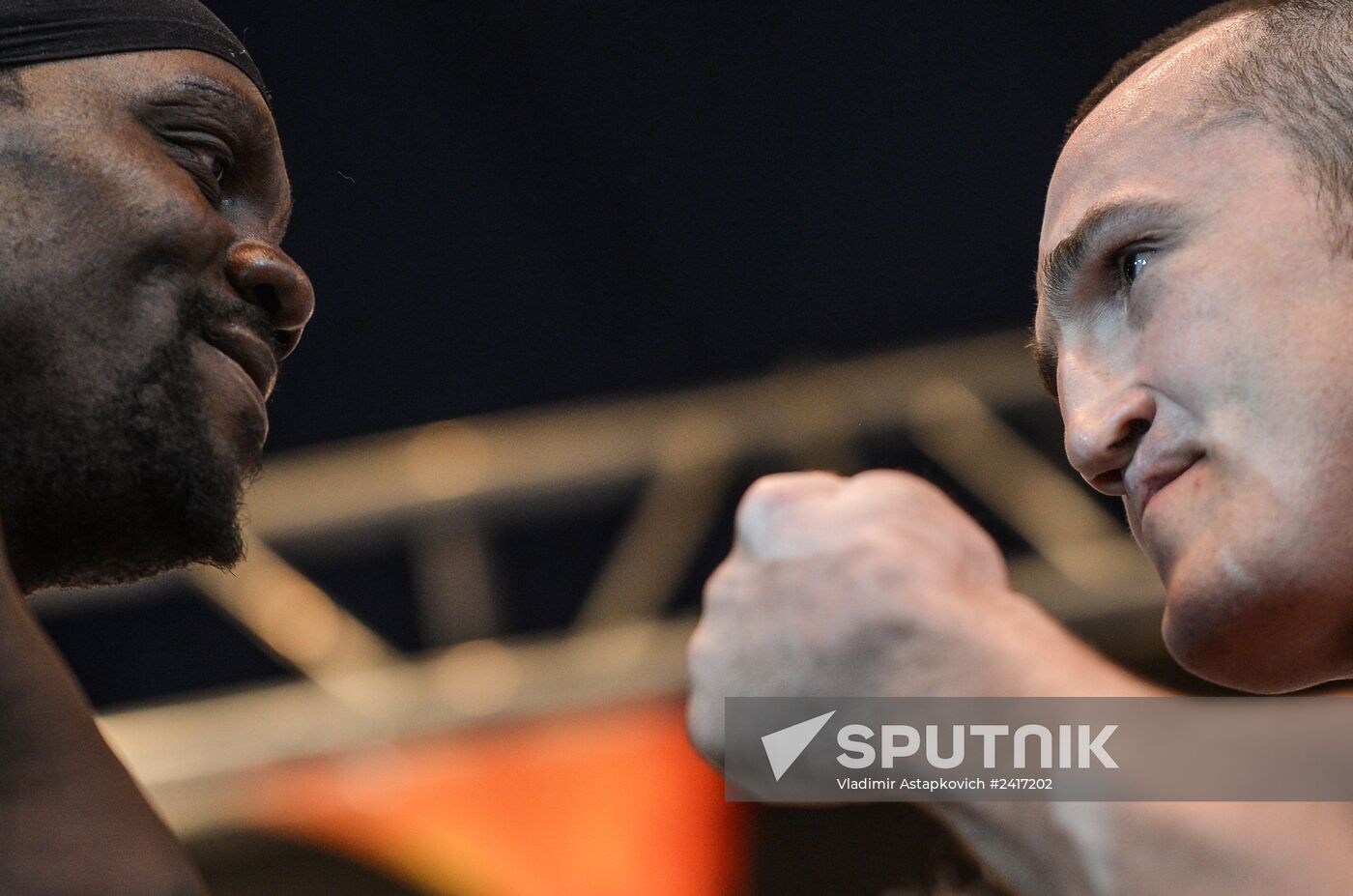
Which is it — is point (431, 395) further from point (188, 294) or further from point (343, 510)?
point (188, 294)

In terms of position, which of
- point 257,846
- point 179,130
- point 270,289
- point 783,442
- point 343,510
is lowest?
point 257,846

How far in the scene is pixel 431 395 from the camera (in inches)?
185

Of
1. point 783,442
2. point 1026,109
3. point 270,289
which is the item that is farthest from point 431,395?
point 270,289

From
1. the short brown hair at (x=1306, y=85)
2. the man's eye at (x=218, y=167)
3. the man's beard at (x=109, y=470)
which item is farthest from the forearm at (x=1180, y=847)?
the man's eye at (x=218, y=167)

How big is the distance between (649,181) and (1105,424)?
3123 mm

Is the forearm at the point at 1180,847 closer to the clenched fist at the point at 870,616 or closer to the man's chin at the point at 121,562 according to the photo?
the clenched fist at the point at 870,616

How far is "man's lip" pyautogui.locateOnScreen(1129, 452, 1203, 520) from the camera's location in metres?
1.30

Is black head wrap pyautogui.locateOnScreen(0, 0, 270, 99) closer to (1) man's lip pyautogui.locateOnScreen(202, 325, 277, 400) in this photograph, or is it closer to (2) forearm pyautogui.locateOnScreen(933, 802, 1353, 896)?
(1) man's lip pyautogui.locateOnScreen(202, 325, 277, 400)

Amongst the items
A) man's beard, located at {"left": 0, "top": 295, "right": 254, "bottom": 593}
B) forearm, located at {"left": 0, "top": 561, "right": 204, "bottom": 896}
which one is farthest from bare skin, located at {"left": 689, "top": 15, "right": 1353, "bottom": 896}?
man's beard, located at {"left": 0, "top": 295, "right": 254, "bottom": 593}

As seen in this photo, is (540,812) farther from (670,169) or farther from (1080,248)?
(1080,248)

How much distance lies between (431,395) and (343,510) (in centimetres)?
65

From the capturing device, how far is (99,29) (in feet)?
5.56

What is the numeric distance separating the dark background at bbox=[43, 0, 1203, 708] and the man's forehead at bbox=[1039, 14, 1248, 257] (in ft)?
8.92

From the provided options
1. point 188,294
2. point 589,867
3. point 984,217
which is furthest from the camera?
point 984,217
